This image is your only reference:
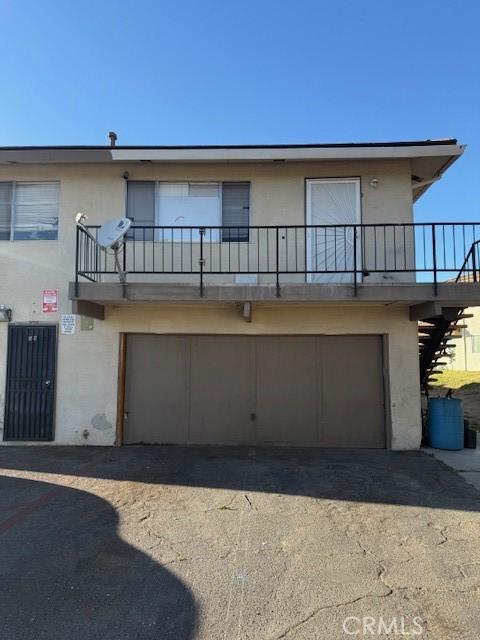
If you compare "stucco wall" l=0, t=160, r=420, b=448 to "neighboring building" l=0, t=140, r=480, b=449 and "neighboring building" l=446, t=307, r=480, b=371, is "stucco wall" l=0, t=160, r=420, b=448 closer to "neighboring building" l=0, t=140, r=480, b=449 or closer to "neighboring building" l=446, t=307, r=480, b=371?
"neighboring building" l=0, t=140, r=480, b=449

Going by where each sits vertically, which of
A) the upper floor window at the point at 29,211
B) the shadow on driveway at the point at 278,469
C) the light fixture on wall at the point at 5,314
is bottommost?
the shadow on driveway at the point at 278,469

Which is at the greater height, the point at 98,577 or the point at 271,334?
the point at 271,334

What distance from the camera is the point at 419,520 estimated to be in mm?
4688

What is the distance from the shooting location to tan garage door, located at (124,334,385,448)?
8.19 metres

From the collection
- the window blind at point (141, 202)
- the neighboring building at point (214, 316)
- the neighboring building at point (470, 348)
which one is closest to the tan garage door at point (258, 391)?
the neighboring building at point (214, 316)

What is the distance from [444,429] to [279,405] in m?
3.00

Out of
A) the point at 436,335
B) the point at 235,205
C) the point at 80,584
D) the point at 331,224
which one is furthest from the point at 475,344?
the point at 80,584

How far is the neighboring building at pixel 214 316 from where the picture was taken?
812 centimetres

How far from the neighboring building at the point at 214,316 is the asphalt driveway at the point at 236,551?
1.46 meters

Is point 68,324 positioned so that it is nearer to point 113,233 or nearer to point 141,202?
point 113,233

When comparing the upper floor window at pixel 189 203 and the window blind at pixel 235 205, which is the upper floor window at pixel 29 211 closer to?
the upper floor window at pixel 189 203

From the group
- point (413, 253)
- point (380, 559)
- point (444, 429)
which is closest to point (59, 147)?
point (413, 253)

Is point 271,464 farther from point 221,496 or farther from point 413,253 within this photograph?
point 413,253

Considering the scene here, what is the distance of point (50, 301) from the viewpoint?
8.28m
